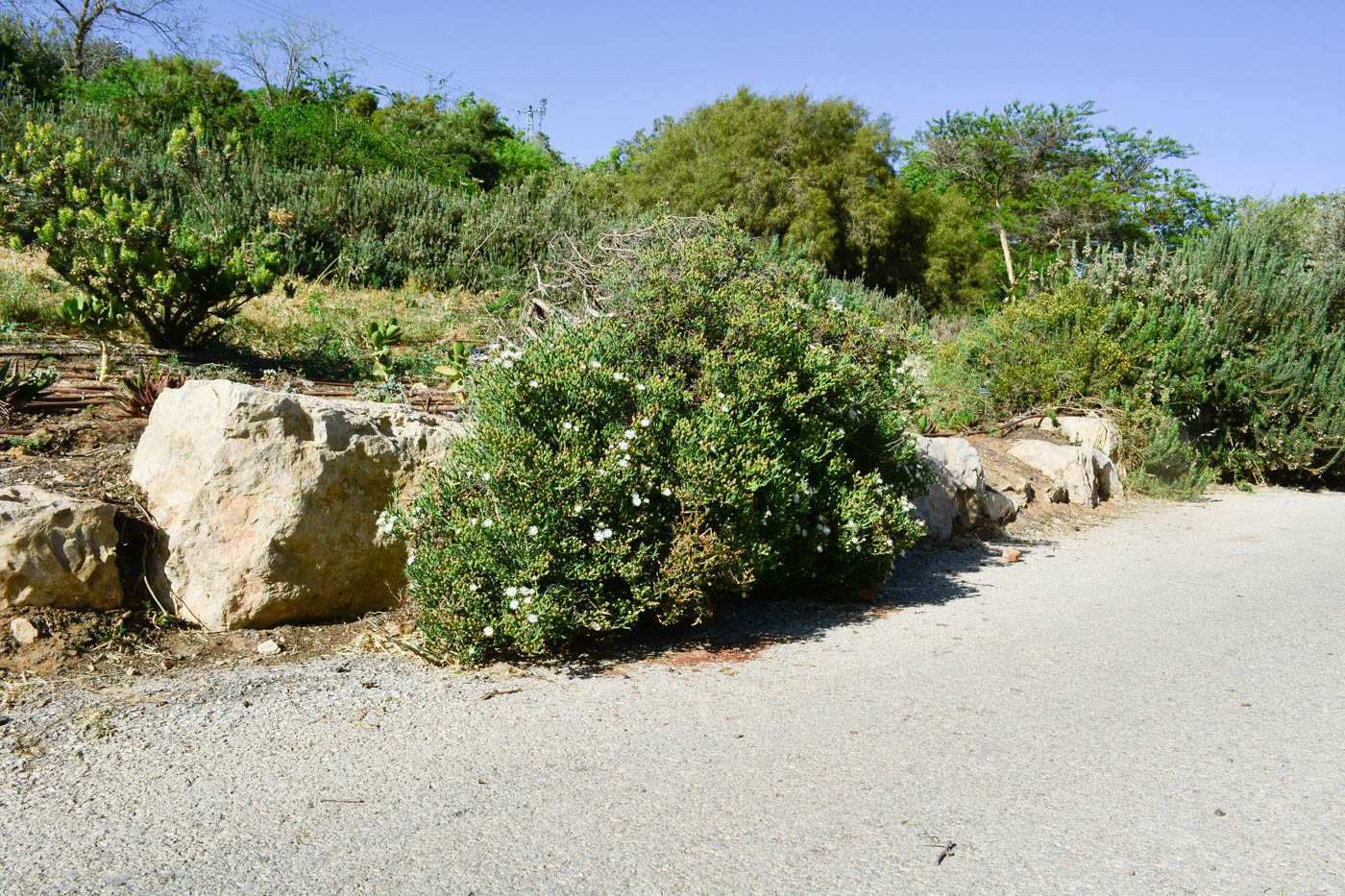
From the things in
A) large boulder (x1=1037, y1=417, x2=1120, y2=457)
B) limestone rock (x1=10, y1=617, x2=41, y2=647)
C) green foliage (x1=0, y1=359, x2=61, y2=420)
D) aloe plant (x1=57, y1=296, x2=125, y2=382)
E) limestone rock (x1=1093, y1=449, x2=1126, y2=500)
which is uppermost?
aloe plant (x1=57, y1=296, x2=125, y2=382)

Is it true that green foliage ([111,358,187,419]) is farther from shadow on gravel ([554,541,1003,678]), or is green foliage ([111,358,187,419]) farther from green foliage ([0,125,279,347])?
shadow on gravel ([554,541,1003,678])

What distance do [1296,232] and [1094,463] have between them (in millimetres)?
7997

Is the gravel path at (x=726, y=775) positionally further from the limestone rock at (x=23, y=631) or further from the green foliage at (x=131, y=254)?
the green foliage at (x=131, y=254)

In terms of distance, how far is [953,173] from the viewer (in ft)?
109

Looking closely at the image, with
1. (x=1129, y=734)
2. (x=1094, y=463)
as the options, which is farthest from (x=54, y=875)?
(x=1094, y=463)

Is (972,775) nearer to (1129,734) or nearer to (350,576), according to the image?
(1129,734)

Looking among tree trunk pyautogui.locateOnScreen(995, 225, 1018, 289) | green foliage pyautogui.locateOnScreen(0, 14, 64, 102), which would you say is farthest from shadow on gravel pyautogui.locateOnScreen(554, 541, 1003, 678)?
green foliage pyautogui.locateOnScreen(0, 14, 64, 102)

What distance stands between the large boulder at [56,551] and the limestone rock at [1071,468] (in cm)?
791

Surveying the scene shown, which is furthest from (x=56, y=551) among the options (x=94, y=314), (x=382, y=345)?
(x=382, y=345)

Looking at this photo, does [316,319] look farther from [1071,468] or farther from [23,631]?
[1071,468]

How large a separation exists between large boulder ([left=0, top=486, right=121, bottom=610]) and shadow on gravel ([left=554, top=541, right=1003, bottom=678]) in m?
2.14

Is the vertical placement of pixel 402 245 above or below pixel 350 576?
above

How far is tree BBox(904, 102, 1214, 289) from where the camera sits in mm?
30016

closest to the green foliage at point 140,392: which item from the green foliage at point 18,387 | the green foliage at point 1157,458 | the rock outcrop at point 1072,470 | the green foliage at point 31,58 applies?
the green foliage at point 18,387
